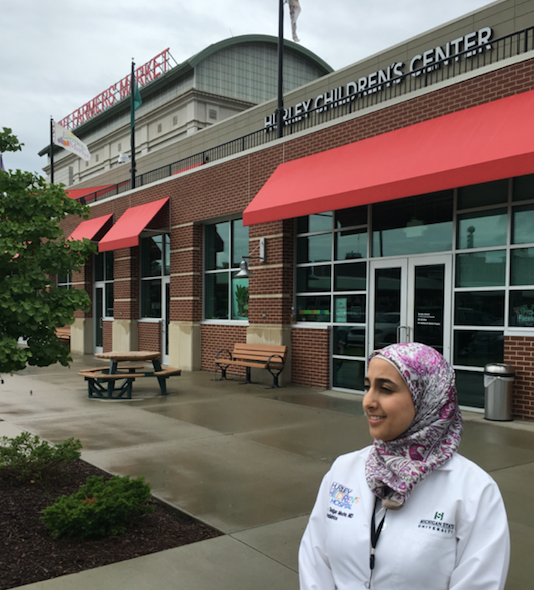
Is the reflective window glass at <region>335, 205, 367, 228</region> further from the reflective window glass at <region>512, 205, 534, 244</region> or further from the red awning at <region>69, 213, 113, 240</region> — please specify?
the red awning at <region>69, 213, 113, 240</region>

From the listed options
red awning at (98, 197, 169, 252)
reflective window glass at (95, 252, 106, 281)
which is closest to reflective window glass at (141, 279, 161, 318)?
red awning at (98, 197, 169, 252)

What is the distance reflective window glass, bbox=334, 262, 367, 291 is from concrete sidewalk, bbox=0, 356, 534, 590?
7.05ft

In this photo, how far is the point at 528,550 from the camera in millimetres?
4258

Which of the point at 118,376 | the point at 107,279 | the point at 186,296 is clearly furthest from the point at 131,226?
the point at 118,376

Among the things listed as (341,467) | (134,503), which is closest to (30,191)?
(134,503)

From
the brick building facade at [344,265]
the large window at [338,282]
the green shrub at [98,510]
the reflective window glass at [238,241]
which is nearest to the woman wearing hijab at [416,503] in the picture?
the green shrub at [98,510]

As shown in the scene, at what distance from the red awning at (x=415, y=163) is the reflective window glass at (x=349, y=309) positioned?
2022mm

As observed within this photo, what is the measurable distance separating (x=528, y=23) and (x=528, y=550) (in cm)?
1171

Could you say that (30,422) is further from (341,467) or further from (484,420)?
(341,467)

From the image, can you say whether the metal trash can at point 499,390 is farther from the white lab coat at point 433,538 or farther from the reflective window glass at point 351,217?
the white lab coat at point 433,538

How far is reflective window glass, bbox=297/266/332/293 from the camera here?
12445 mm

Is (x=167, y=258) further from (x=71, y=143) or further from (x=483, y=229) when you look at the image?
(x=483, y=229)

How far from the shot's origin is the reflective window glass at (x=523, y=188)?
353 inches

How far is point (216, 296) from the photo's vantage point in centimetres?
1586
